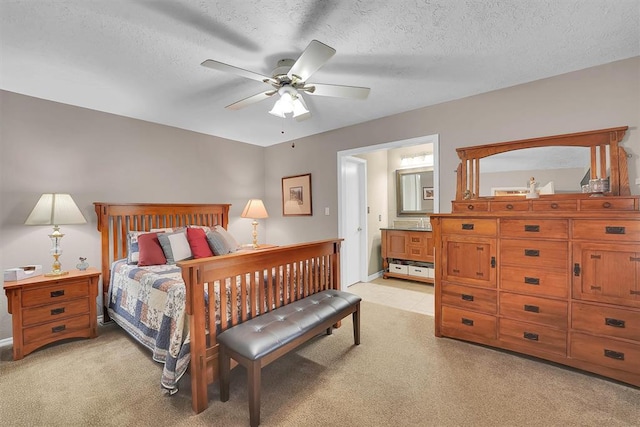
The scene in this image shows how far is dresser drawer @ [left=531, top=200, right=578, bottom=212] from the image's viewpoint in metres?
2.32

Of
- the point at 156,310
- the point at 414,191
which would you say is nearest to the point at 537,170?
the point at 414,191

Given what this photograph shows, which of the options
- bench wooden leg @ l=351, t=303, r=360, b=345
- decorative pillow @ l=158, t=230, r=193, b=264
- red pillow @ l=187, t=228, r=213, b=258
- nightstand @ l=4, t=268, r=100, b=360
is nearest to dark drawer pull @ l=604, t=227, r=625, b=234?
bench wooden leg @ l=351, t=303, r=360, b=345

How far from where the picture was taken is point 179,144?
13.0ft

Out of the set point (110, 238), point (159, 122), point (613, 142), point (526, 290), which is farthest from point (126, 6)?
point (613, 142)

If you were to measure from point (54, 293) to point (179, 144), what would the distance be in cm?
222

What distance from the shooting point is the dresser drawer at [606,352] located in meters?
1.98

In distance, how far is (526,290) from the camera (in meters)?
2.37

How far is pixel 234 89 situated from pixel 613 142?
333cm

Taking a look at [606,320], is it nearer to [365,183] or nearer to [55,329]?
[365,183]

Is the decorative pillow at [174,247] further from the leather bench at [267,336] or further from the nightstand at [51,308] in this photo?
the leather bench at [267,336]

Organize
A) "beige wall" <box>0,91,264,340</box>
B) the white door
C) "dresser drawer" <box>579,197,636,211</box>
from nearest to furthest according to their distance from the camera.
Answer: "dresser drawer" <box>579,197,636,211</box> < "beige wall" <box>0,91,264,340</box> < the white door

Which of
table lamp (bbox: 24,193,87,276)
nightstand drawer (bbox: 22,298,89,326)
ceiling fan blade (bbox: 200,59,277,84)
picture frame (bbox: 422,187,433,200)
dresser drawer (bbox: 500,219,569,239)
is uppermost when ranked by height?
ceiling fan blade (bbox: 200,59,277,84)

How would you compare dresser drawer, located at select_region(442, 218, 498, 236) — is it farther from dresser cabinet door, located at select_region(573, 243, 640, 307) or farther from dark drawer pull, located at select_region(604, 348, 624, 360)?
dark drawer pull, located at select_region(604, 348, 624, 360)

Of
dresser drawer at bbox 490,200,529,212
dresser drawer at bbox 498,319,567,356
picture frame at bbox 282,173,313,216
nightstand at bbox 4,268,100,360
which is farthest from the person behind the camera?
picture frame at bbox 282,173,313,216
